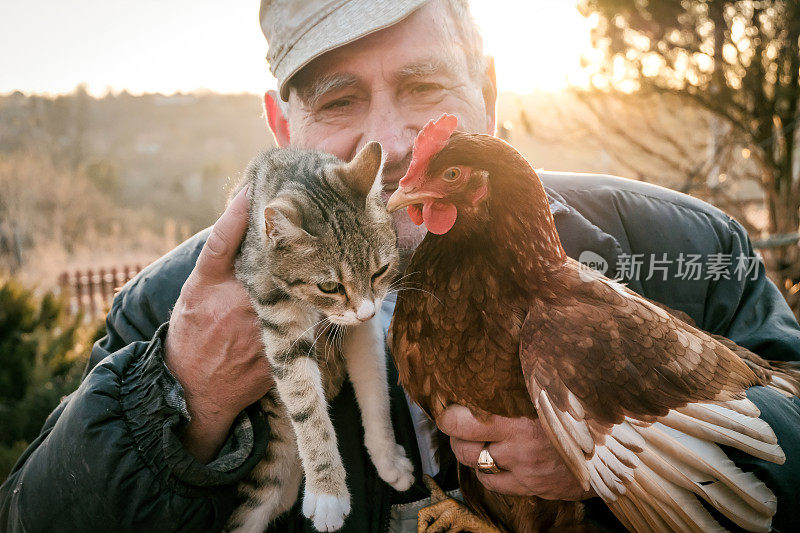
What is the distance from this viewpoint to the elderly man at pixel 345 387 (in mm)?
1509

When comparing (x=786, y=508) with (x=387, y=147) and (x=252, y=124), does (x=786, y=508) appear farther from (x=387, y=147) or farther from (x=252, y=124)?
(x=252, y=124)

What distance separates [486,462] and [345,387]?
709 mm

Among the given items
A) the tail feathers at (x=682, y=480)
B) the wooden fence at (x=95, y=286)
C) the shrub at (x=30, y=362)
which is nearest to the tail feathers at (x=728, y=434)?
the tail feathers at (x=682, y=480)

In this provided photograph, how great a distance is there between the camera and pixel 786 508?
1.40 metres

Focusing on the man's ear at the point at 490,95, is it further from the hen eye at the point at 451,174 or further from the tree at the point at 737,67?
the tree at the point at 737,67

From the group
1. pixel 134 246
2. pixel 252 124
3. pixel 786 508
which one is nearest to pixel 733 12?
pixel 786 508

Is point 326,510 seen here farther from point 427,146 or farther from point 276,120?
point 276,120

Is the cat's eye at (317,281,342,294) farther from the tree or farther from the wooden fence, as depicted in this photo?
the wooden fence

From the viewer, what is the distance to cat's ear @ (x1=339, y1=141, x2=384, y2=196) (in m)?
1.74

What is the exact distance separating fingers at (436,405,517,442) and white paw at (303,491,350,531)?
1.58 feet

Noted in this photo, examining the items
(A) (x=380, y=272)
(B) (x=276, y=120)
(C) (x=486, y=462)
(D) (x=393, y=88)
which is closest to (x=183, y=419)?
(A) (x=380, y=272)

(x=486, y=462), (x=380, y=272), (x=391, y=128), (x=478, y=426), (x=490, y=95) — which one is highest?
(x=490, y=95)

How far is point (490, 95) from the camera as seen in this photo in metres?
2.36

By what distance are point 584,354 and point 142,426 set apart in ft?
4.34
